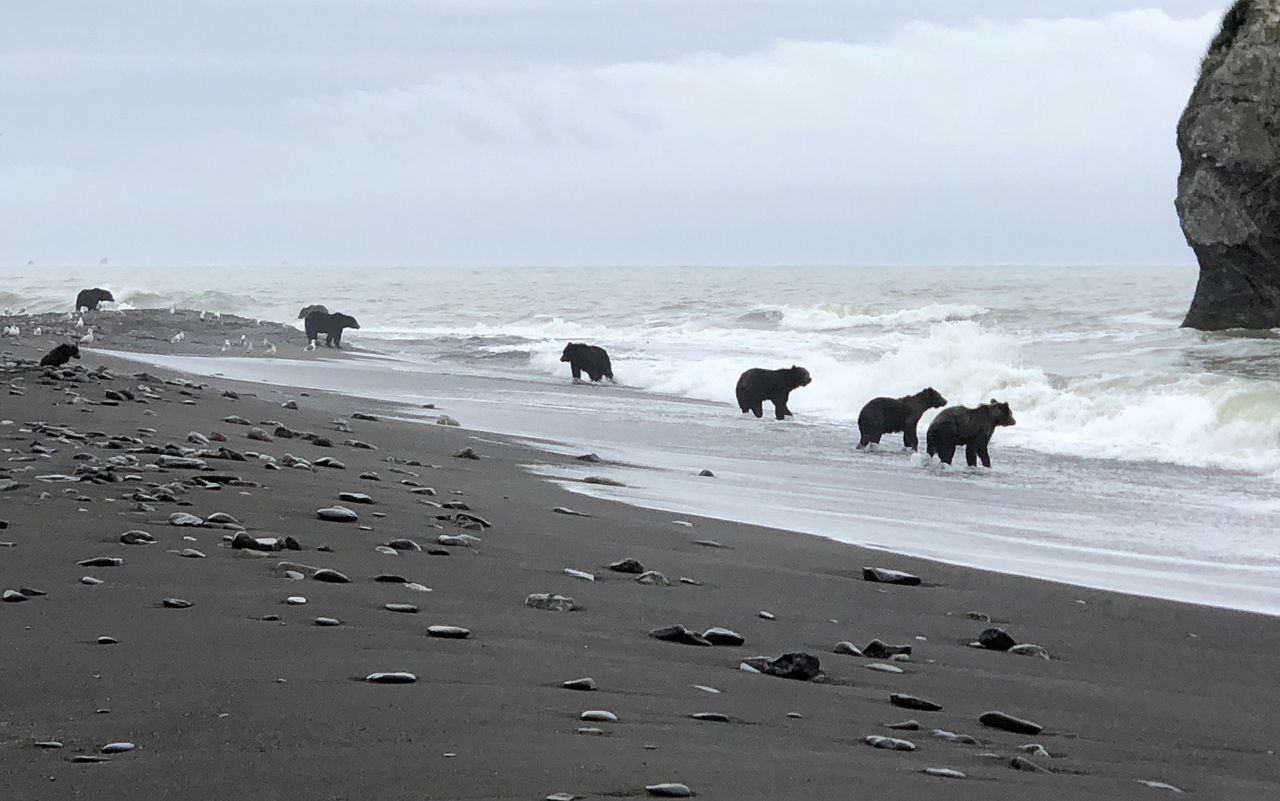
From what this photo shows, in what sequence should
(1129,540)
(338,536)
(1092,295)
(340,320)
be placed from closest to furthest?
(338,536), (1129,540), (340,320), (1092,295)

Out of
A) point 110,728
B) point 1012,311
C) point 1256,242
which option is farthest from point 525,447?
point 1012,311

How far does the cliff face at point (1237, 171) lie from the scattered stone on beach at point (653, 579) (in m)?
28.4

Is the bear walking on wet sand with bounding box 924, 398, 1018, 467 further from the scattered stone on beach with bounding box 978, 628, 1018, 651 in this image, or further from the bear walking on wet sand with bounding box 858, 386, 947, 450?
the scattered stone on beach with bounding box 978, 628, 1018, 651

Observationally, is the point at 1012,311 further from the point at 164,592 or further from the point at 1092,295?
the point at 164,592

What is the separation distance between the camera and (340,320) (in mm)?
33500

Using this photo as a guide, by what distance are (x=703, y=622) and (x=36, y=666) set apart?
2.59 meters

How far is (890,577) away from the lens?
23.2ft

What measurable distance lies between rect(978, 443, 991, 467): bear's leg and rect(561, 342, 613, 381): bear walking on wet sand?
12.0m

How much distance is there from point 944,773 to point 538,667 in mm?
1346

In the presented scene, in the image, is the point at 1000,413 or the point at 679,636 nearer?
the point at 679,636

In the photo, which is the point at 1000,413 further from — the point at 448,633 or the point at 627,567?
the point at 448,633

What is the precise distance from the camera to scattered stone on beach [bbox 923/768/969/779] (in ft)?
11.5

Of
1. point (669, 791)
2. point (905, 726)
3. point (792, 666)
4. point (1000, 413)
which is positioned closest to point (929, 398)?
point (1000, 413)

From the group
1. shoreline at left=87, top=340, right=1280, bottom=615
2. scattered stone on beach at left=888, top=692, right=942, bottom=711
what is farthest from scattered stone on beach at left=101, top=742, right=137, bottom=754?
shoreline at left=87, top=340, right=1280, bottom=615
